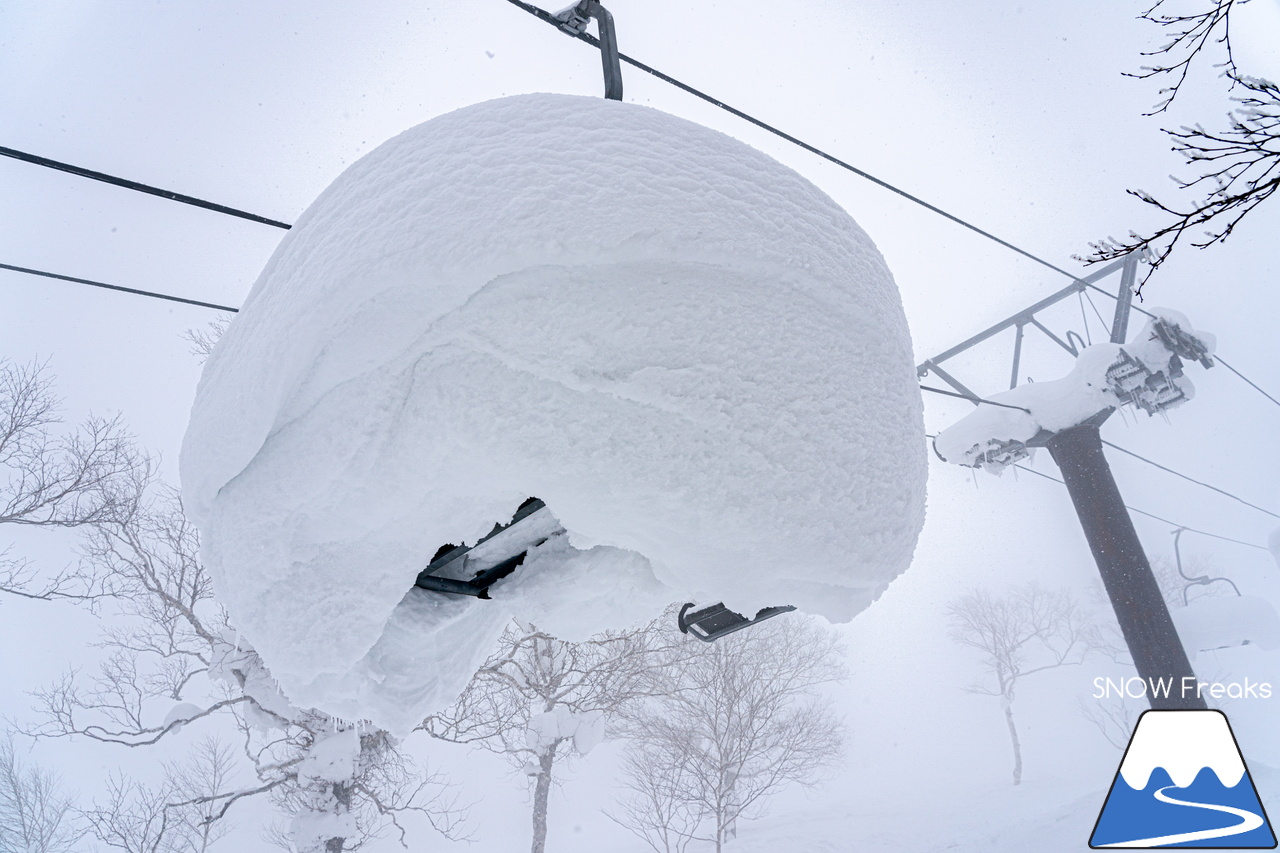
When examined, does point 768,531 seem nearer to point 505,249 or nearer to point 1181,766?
point 505,249

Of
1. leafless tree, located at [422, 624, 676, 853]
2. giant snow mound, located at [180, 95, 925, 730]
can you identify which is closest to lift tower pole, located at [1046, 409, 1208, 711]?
leafless tree, located at [422, 624, 676, 853]

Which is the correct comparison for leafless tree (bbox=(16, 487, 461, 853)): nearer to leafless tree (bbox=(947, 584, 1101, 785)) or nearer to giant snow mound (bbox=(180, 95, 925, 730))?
giant snow mound (bbox=(180, 95, 925, 730))

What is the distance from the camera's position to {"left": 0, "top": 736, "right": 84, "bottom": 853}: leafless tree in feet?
38.4

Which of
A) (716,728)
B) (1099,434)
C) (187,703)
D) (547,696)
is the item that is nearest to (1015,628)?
(716,728)

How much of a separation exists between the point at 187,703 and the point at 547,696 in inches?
178

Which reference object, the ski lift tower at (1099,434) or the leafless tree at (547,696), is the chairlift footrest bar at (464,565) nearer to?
the ski lift tower at (1099,434)

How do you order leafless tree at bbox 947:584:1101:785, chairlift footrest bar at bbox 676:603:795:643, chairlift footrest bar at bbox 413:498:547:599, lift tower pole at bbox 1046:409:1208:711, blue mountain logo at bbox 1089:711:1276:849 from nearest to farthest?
chairlift footrest bar at bbox 413:498:547:599 → chairlift footrest bar at bbox 676:603:795:643 → blue mountain logo at bbox 1089:711:1276:849 → lift tower pole at bbox 1046:409:1208:711 → leafless tree at bbox 947:584:1101:785

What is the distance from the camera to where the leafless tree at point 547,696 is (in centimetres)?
823

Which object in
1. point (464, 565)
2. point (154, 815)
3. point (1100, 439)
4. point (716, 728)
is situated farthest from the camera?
point (716, 728)

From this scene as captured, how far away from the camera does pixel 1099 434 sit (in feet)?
22.1

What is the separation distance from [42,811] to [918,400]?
18.8 m

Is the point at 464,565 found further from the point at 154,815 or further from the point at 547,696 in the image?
the point at 154,815

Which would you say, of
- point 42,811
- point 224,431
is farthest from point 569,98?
point 42,811

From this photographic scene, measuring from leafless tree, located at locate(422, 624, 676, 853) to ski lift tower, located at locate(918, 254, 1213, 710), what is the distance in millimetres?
5291
